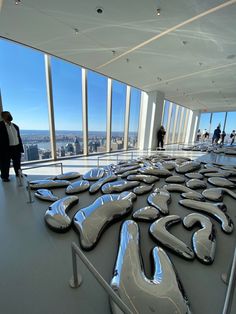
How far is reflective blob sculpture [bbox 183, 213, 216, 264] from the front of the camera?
1314 millimetres

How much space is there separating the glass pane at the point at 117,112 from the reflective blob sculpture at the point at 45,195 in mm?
4901

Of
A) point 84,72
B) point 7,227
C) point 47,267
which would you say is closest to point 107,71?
point 84,72

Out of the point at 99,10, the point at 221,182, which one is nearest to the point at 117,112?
the point at 99,10

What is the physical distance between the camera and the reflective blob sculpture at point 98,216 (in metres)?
1.46

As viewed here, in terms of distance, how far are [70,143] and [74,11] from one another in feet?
12.9

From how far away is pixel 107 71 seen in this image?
5.36 meters

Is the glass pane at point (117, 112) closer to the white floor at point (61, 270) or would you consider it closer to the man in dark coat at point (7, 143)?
the man in dark coat at point (7, 143)

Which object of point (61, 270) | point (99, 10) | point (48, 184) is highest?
point (99, 10)

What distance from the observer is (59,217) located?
1.73 m

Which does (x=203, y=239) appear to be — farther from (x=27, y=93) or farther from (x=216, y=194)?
(x=27, y=93)

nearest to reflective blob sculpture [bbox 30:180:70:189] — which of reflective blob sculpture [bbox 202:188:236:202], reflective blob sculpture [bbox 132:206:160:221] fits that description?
reflective blob sculpture [bbox 132:206:160:221]

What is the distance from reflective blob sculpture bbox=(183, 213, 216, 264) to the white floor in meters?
0.07

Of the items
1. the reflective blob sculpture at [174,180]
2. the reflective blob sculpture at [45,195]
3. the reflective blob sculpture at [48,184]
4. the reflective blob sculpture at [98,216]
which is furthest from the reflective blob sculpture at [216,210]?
the reflective blob sculpture at [48,184]

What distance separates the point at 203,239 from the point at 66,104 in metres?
5.25
